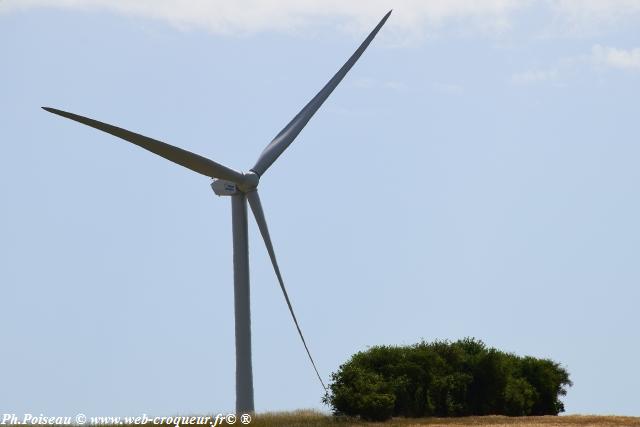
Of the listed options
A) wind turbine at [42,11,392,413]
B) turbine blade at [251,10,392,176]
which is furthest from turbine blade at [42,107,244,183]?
turbine blade at [251,10,392,176]

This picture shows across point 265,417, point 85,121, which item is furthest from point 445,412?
point 85,121

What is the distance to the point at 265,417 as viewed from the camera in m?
53.1

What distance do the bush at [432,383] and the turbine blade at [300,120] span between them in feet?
37.3

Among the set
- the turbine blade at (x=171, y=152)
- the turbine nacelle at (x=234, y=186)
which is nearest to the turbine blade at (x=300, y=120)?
the turbine nacelle at (x=234, y=186)

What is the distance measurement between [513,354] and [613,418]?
41.2 feet

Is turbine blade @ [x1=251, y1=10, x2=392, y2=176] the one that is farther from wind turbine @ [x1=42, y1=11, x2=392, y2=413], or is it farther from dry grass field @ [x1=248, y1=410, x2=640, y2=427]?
dry grass field @ [x1=248, y1=410, x2=640, y2=427]

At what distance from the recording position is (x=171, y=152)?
5144cm

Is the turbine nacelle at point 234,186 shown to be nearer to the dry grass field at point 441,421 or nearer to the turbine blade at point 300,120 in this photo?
the turbine blade at point 300,120

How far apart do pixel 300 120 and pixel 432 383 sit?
16193 mm

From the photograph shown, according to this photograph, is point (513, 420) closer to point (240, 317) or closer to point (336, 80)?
point (240, 317)

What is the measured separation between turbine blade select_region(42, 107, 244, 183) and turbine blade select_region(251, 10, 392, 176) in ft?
7.73

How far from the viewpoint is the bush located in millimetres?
56219

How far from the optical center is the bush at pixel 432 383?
56219 mm

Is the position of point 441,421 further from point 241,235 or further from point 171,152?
point 171,152
